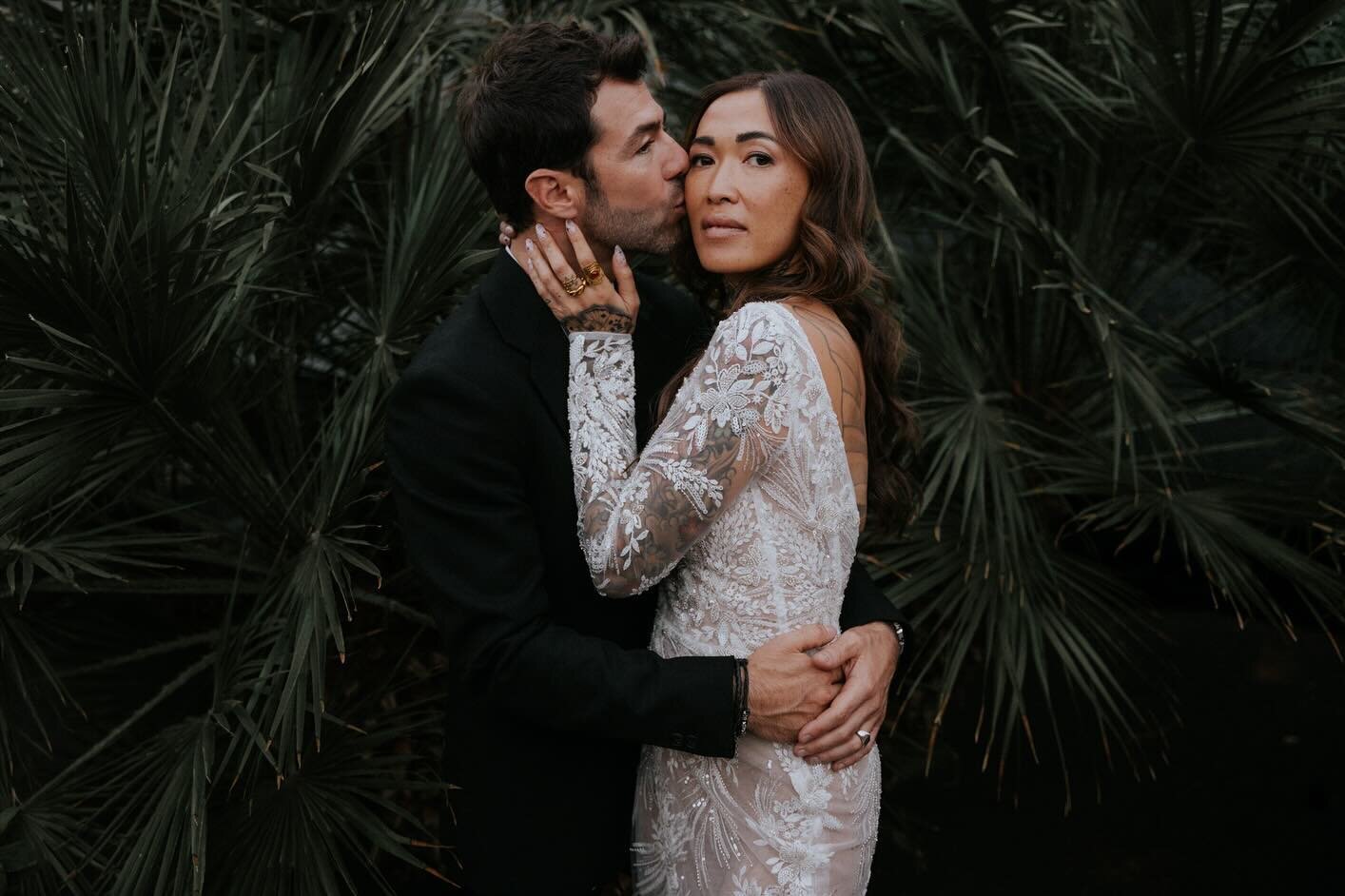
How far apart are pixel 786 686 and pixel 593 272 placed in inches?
30.0

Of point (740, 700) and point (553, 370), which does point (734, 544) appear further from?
point (553, 370)

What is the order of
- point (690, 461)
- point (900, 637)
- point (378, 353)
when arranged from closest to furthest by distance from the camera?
point (690, 461) < point (900, 637) < point (378, 353)

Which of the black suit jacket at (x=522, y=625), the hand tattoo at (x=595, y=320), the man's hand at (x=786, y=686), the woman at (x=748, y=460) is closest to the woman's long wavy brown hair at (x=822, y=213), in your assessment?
the woman at (x=748, y=460)

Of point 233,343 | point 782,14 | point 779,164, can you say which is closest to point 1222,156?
point 782,14

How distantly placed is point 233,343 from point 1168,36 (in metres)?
2.38

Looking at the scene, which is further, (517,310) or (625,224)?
(625,224)

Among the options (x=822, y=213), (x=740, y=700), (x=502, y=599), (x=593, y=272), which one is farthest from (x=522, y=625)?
(x=822, y=213)

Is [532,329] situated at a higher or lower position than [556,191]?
lower

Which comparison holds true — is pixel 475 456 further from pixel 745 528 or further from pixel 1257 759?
pixel 1257 759

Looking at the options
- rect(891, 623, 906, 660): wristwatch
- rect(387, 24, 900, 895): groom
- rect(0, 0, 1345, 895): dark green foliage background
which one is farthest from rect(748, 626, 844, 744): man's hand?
rect(0, 0, 1345, 895): dark green foliage background

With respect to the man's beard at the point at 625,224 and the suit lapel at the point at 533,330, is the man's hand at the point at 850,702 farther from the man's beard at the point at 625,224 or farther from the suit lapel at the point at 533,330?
the man's beard at the point at 625,224

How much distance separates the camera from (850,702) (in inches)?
77.7

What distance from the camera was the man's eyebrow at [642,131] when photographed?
7.18 ft

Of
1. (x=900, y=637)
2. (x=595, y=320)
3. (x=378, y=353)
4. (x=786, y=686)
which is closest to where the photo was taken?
(x=786, y=686)
